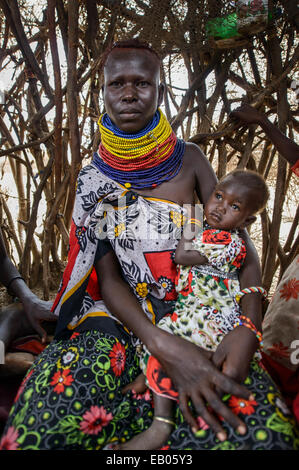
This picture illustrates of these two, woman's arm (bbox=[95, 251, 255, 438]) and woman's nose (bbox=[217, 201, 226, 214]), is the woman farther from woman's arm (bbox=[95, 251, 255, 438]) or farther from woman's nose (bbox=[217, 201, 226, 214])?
woman's nose (bbox=[217, 201, 226, 214])

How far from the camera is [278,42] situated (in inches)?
88.6

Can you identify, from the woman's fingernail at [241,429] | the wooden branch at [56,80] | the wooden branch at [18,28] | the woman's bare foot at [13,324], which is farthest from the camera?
the wooden branch at [18,28]

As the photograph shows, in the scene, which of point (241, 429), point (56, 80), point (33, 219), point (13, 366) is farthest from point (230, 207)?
point (33, 219)

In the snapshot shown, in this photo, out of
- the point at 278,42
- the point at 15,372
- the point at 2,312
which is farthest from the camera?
the point at 278,42

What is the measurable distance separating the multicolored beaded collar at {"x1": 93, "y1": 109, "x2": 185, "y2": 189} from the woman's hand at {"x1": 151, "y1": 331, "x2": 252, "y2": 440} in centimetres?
Result: 66

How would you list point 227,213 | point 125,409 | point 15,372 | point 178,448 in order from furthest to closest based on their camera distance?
point 15,372
point 227,213
point 125,409
point 178,448

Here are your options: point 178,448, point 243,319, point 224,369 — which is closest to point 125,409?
point 178,448

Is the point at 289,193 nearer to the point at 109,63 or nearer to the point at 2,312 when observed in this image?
the point at 109,63

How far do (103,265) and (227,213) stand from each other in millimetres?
522

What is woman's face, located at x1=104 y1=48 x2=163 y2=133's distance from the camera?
1392mm

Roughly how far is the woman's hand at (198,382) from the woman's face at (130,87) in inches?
32.5

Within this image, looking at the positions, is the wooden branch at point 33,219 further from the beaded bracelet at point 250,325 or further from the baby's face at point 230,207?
the beaded bracelet at point 250,325

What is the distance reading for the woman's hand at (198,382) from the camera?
39.4 inches

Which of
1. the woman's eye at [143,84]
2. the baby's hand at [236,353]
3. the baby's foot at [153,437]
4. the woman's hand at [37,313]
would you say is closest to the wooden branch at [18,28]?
the woman's eye at [143,84]
